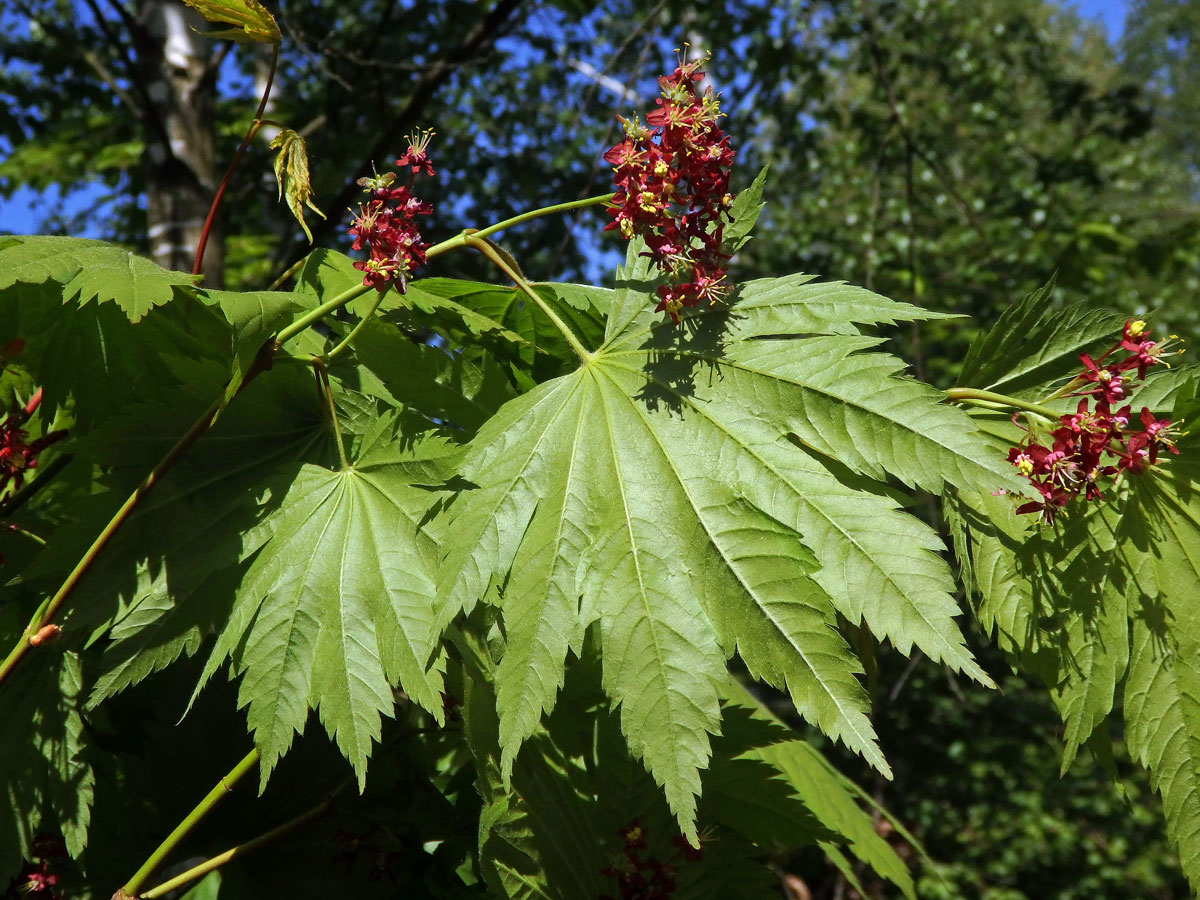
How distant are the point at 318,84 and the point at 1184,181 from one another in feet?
96.5

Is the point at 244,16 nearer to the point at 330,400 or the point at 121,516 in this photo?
the point at 330,400

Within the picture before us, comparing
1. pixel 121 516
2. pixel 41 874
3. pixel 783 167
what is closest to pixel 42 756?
pixel 41 874

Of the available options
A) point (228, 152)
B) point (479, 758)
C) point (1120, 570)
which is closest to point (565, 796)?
point (479, 758)

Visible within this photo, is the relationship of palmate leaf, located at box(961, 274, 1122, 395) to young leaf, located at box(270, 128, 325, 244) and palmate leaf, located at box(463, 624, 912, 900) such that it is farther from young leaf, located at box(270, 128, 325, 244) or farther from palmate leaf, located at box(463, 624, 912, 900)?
young leaf, located at box(270, 128, 325, 244)

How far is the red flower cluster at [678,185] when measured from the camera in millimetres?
994

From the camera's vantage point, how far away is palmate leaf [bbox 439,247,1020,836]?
0.89 m

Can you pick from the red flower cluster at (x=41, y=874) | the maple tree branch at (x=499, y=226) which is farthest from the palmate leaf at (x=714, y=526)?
the red flower cluster at (x=41, y=874)

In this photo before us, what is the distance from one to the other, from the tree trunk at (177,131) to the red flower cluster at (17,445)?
177cm

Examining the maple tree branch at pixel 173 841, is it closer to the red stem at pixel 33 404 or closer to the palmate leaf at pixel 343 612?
the palmate leaf at pixel 343 612

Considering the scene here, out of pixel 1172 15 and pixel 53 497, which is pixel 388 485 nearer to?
pixel 53 497

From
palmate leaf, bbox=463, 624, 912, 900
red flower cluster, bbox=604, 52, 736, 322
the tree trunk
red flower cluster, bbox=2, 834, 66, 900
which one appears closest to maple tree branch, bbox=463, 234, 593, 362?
red flower cluster, bbox=604, 52, 736, 322

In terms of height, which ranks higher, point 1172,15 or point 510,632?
point 1172,15

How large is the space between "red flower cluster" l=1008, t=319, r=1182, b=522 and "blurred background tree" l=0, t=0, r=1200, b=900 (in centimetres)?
157

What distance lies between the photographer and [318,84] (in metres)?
6.39
